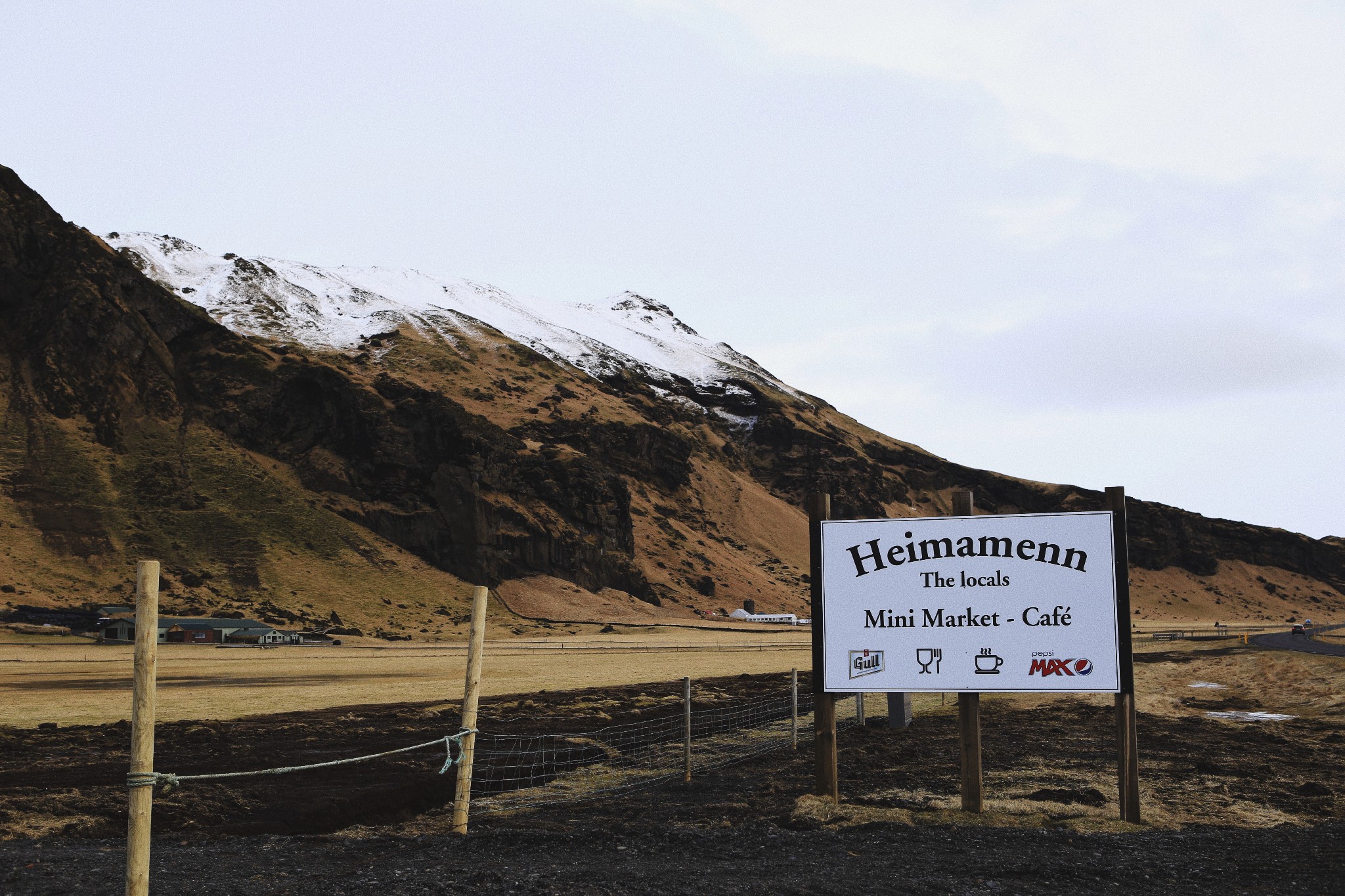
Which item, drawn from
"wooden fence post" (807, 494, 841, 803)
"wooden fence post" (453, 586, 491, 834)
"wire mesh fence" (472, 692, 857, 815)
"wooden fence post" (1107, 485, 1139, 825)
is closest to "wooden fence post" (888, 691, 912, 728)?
"wire mesh fence" (472, 692, 857, 815)

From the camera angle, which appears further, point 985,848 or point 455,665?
point 455,665

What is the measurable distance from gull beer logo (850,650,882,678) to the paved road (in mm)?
42080

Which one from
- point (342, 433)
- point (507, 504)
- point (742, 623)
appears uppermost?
point (342, 433)

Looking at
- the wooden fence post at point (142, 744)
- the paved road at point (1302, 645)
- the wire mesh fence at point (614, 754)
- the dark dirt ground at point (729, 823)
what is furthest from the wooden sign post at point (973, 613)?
the paved road at point (1302, 645)

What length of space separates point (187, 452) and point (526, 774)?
311 feet

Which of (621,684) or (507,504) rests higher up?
(507,504)

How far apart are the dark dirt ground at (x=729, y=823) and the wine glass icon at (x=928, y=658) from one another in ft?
5.37

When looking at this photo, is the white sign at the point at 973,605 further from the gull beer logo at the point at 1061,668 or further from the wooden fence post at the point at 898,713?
the wooden fence post at the point at 898,713

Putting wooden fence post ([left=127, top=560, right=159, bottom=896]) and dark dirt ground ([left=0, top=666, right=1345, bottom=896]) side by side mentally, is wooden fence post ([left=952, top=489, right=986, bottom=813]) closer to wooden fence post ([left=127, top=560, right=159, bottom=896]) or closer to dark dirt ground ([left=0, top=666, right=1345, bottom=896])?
dark dirt ground ([left=0, top=666, right=1345, bottom=896])

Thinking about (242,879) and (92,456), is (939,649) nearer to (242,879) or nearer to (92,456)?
Result: (242,879)

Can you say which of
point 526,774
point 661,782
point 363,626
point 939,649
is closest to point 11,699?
point 526,774

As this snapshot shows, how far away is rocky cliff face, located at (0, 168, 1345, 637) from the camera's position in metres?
86.6

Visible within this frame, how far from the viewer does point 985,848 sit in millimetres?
9656

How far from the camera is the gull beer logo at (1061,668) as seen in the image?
11477 mm
